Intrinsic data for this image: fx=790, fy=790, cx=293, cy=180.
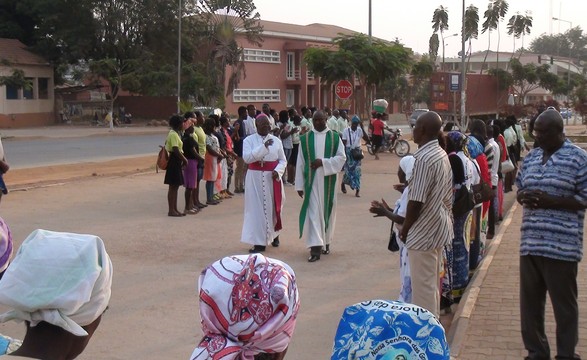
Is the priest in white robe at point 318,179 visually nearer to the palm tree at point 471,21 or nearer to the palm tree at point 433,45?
the palm tree at point 471,21

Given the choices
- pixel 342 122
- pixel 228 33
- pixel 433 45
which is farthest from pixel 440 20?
pixel 342 122

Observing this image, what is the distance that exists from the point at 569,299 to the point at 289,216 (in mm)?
8230

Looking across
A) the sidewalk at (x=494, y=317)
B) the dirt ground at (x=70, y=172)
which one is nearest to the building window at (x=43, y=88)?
the dirt ground at (x=70, y=172)

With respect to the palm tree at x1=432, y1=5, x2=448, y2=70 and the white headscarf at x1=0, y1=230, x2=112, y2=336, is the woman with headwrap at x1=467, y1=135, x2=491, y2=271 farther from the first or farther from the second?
the palm tree at x1=432, y1=5, x2=448, y2=70

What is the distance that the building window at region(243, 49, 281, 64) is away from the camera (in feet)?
181

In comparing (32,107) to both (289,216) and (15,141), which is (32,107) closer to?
(15,141)

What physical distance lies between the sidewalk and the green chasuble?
2066 millimetres

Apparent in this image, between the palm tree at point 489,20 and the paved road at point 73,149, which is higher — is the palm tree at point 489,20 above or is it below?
above

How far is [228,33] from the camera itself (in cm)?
5200

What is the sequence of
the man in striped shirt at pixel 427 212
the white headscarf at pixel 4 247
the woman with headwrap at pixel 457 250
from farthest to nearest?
1. the woman with headwrap at pixel 457 250
2. the man in striped shirt at pixel 427 212
3. the white headscarf at pixel 4 247

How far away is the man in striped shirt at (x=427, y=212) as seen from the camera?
5.94 metres

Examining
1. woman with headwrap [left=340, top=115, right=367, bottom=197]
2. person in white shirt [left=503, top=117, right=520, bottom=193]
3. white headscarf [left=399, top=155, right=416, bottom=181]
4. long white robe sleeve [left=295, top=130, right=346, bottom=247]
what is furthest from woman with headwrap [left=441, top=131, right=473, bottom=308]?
woman with headwrap [left=340, top=115, right=367, bottom=197]

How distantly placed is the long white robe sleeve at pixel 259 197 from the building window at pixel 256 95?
4449 centimetres

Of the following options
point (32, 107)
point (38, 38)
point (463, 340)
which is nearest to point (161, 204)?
point (463, 340)
